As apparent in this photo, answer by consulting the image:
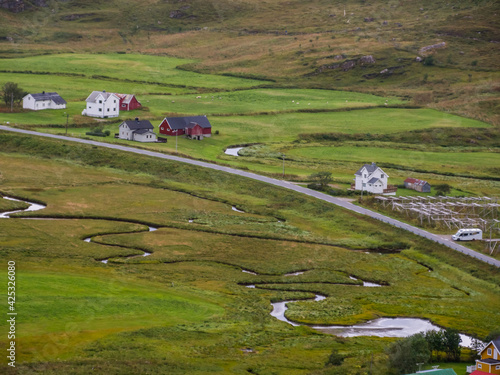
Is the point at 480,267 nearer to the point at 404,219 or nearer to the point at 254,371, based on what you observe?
the point at 404,219

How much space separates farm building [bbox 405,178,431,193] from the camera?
116 meters

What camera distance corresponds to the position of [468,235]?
304 ft

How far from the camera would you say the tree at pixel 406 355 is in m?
54.1

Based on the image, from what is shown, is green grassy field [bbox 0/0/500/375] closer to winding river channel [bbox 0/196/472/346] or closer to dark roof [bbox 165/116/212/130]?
winding river channel [bbox 0/196/472/346]

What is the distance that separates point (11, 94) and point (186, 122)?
35.0m

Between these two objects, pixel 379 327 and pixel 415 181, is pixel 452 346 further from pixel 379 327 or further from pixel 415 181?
pixel 415 181

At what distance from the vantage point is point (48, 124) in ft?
461

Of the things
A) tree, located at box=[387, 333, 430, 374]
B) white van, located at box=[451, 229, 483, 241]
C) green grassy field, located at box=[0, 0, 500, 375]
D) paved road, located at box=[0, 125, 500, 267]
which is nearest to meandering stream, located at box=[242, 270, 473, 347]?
green grassy field, located at box=[0, 0, 500, 375]

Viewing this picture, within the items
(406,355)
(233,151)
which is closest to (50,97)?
(233,151)

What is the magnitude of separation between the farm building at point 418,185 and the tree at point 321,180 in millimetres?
11913

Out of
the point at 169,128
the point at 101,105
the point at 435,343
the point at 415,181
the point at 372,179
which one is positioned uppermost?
the point at 101,105

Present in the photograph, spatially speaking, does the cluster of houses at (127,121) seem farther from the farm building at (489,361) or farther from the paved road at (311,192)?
the farm building at (489,361)

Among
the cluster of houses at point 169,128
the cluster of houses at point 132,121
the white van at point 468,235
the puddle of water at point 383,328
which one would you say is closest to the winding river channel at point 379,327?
the puddle of water at point 383,328

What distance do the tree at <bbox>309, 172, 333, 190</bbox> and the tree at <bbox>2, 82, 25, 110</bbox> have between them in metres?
65.5
